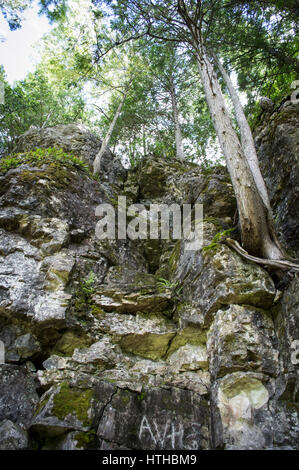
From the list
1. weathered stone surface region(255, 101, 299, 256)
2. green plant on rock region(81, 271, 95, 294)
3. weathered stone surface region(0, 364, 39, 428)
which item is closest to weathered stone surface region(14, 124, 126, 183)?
green plant on rock region(81, 271, 95, 294)

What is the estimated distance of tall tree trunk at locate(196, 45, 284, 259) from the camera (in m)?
5.22

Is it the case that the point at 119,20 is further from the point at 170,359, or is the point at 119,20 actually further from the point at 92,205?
the point at 170,359

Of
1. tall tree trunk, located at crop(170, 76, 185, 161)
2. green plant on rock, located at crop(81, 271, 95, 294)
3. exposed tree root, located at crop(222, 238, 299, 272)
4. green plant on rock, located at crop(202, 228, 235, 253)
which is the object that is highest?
tall tree trunk, located at crop(170, 76, 185, 161)

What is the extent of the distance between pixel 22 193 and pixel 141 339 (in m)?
4.77

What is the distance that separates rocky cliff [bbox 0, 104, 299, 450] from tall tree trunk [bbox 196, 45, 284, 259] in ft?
1.49

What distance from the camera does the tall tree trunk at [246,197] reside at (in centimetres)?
522

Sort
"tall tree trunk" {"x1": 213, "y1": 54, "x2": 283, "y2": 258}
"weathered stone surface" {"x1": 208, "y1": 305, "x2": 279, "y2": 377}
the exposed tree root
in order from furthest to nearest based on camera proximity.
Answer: "tall tree trunk" {"x1": 213, "y1": 54, "x2": 283, "y2": 258}, the exposed tree root, "weathered stone surface" {"x1": 208, "y1": 305, "x2": 279, "y2": 377}

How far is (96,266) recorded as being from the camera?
22.4 ft

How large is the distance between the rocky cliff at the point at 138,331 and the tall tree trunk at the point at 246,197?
45 cm

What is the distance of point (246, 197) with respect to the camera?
553cm

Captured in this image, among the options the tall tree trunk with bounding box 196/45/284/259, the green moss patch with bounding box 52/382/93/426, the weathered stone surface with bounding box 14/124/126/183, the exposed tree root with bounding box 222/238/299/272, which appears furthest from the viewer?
the weathered stone surface with bounding box 14/124/126/183

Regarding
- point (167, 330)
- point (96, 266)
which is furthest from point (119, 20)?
point (167, 330)

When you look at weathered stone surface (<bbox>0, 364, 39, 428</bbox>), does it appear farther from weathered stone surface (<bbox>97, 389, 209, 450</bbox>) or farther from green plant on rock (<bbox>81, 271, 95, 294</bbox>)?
green plant on rock (<bbox>81, 271, 95, 294</bbox>)

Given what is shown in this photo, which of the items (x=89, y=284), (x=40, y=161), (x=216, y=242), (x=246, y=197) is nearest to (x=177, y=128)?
(x=40, y=161)
